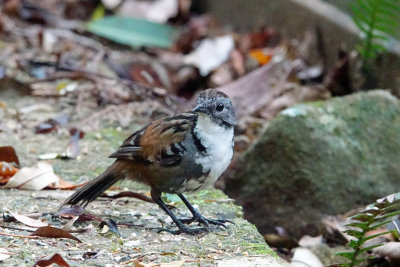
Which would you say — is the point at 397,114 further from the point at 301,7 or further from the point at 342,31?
the point at 301,7

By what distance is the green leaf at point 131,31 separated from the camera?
26.4ft

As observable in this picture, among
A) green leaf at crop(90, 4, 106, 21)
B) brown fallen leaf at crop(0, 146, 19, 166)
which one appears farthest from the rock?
green leaf at crop(90, 4, 106, 21)

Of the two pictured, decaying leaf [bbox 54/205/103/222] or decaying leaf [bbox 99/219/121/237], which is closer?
decaying leaf [bbox 99/219/121/237]

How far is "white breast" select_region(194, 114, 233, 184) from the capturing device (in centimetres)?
393

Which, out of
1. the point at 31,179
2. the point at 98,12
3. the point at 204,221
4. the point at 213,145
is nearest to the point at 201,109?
the point at 213,145

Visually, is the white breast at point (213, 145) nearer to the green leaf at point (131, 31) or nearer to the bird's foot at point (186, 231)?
the bird's foot at point (186, 231)

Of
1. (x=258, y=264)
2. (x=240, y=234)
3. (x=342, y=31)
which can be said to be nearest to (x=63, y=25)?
(x=342, y=31)

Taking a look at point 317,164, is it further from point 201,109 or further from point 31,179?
point 31,179

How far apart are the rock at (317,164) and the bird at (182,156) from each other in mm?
1205

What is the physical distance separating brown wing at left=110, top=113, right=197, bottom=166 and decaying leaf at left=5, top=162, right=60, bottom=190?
0.63 meters

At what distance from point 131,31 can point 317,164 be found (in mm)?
3716

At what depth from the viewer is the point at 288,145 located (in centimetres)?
523

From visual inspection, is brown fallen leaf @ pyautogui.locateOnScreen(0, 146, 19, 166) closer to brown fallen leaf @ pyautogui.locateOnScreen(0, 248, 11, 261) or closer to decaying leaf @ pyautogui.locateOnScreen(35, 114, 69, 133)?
decaying leaf @ pyautogui.locateOnScreen(35, 114, 69, 133)

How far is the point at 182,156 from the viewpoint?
396 centimetres
